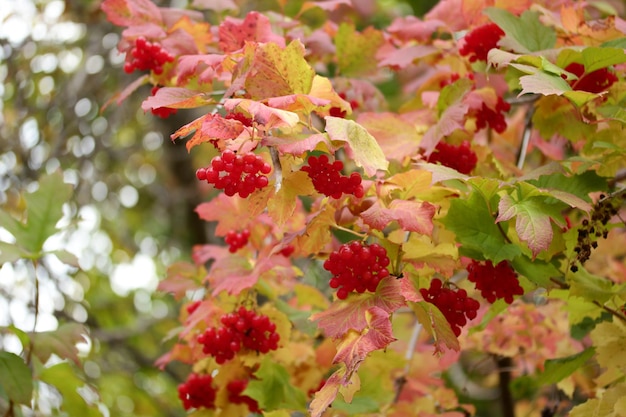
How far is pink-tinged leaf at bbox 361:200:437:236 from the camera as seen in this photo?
1.42m

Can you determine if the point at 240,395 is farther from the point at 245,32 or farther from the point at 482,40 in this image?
the point at 482,40

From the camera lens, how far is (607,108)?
5.57ft

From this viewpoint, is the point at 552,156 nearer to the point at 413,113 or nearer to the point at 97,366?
the point at 413,113

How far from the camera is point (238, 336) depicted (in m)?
1.86

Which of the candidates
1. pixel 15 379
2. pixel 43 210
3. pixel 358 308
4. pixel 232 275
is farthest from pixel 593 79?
pixel 15 379

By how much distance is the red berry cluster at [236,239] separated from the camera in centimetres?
216

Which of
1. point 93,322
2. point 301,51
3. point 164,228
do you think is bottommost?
point 164,228

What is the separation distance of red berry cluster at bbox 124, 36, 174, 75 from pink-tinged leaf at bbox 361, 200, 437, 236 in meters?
0.80

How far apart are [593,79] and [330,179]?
2.56ft

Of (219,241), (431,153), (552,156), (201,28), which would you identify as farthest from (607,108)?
(219,241)

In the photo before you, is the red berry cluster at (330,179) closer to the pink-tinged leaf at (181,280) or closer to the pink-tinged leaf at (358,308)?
the pink-tinged leaf at (358,308)

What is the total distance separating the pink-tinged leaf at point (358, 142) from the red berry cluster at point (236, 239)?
2.84 feet

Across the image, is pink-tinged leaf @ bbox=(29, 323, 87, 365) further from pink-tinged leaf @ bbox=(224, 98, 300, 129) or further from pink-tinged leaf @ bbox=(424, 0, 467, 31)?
pink-tinged leaf @ bbox=(424, 0, 467, 31)

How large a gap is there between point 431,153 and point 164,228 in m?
3.87
